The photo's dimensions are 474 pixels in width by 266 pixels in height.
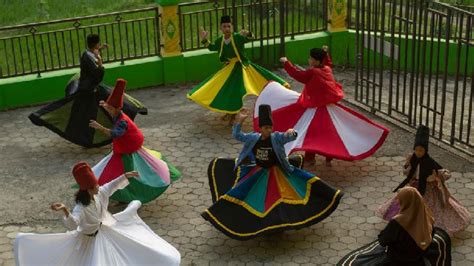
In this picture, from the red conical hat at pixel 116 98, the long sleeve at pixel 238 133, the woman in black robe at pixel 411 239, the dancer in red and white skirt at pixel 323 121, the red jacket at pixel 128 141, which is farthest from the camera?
the dancer in red and white skirt at pixel 323 121

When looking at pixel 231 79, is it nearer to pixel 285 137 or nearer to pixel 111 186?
pixel 285 137

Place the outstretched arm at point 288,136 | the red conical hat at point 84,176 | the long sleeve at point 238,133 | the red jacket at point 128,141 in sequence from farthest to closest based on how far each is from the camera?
1. the red jacket at point 128,141
2. the long sleeve at point 238,133
3. the outstretched arm at point 288,136
4. the red conical hat at point 84,176

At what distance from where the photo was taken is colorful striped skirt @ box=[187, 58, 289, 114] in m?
11.3

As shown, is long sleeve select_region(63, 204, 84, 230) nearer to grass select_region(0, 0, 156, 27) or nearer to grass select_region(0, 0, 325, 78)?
grass select_region(0, 0, 325, 78)

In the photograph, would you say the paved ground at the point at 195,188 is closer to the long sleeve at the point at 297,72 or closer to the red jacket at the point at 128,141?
the red jacket at the point at 128,141

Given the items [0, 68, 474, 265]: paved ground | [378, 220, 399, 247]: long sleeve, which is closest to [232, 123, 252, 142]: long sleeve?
[0, 68, 474, 265]: paved ground

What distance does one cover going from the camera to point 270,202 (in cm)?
837

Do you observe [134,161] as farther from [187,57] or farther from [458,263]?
[187,57]

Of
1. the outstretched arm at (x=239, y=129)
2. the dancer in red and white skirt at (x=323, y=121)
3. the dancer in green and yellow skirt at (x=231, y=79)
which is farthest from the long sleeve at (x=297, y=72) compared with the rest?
the outstretched arm at (x=239, y=129)

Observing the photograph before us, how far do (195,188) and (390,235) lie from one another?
3.36 m

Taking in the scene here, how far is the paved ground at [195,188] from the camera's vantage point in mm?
8547

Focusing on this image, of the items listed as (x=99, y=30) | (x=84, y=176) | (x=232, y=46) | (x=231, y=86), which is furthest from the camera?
(x=99, y=30)

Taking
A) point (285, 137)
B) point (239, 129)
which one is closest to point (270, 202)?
point (285, 137)

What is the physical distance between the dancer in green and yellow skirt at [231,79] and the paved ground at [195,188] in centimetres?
42
